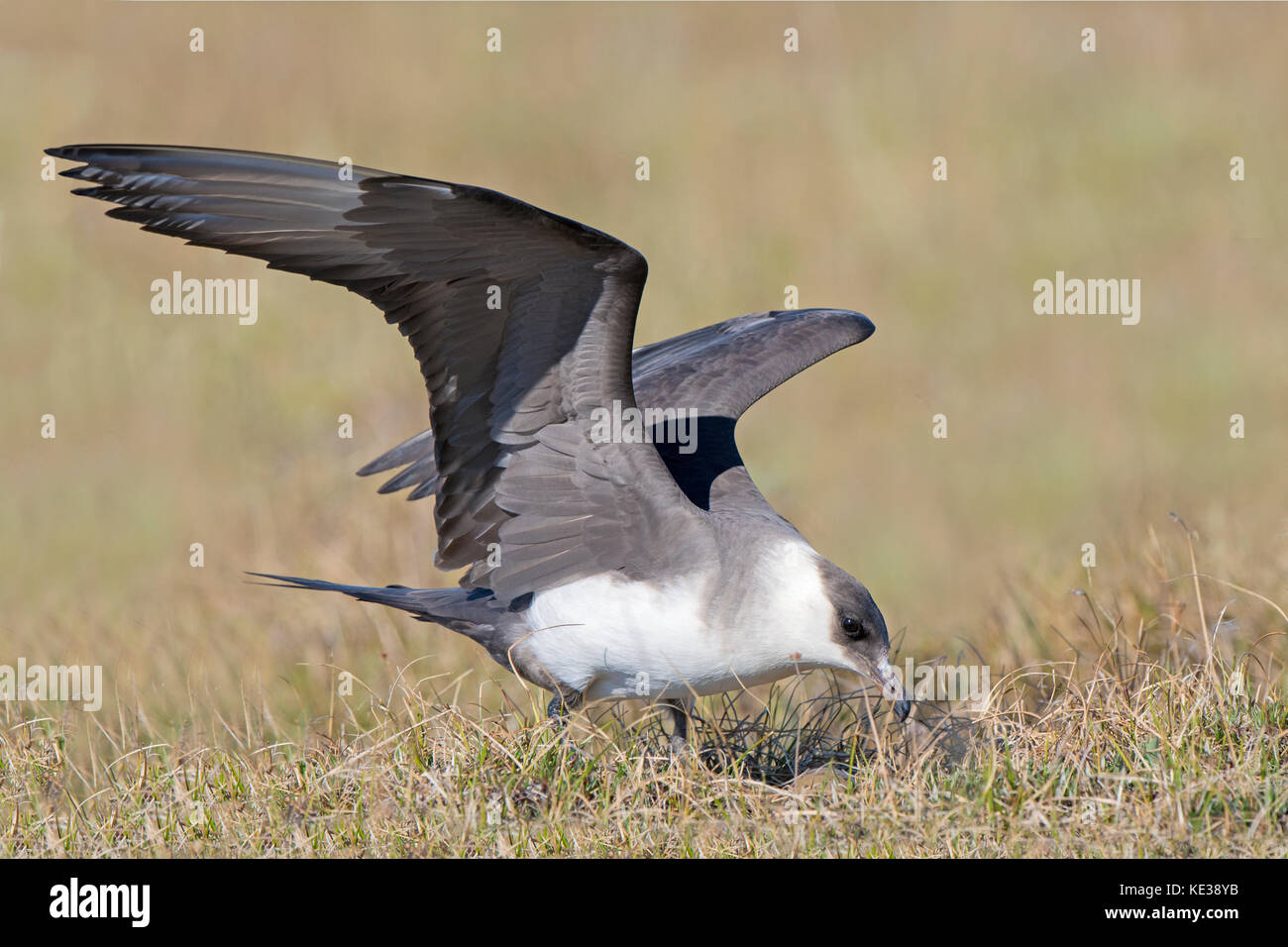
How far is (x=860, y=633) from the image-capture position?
468cm

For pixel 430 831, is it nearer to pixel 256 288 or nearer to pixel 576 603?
pixel 576 603

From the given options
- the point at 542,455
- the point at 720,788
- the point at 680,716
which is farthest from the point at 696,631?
the point at 542,455

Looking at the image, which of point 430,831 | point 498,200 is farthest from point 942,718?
point 498,200

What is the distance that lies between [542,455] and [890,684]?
4.31 feet

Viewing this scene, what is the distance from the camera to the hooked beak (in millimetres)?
4637

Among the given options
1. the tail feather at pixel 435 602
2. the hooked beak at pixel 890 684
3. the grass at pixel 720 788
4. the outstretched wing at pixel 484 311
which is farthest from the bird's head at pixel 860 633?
the tail feather at pixel 435 602

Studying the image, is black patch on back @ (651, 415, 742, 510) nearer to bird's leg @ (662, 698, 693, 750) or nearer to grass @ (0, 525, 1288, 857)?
bird's leg @ (662, 698, 693, 750)

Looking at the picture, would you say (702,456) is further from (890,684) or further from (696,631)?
(890,684)

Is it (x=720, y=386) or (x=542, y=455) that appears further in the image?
(x=720, y=386)

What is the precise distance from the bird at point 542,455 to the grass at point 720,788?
0.95ft

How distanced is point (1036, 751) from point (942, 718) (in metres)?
0.52

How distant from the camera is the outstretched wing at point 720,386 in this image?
5469mm

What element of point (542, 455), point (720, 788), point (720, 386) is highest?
point (720, 386)

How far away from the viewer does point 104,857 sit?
13.5 feet
